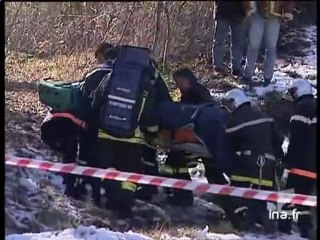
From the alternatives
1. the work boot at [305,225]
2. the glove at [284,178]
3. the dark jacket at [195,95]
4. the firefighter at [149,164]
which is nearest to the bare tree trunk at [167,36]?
the firefighter at [149,164]

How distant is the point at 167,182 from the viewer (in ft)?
16.1

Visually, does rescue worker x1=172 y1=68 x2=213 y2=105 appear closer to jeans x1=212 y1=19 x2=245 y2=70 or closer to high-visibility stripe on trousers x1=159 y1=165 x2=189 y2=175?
jeans x1=212 y1=19 x2=245 y2=70

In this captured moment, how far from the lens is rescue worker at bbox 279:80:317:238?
15.4 feet

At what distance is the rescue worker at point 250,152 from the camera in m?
4.76

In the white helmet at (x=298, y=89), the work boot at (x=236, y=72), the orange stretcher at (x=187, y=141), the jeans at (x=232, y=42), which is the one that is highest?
the jeans at (x=232, y=42)

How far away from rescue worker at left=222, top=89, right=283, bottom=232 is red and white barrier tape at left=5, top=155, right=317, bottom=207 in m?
0.04

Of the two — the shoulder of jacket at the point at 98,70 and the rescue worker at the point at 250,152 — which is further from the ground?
the shoulder of jacket at the point at 98,70

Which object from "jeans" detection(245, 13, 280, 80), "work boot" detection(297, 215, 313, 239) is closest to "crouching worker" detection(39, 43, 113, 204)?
"jeans" detection(245, 13, 280, 80)

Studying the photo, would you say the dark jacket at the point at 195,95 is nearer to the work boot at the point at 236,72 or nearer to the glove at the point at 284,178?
the work boot at the point at 236,72

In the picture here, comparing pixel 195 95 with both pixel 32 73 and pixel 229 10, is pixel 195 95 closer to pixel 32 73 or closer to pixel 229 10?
pixel 229 10

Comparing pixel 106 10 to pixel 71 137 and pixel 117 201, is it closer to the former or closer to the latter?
pixel 71 137

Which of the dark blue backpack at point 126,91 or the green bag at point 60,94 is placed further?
the green bag at point 60,94

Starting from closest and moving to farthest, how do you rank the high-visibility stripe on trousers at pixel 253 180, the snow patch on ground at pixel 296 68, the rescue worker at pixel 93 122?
the snow patch on ground at pixel 296 68, the high-visibility stripe on trousers at pixel 253 180, the rescue worker at pixel 93 122

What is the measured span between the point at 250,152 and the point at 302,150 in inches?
11.4
